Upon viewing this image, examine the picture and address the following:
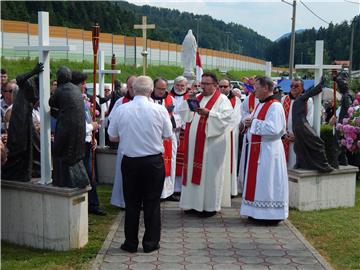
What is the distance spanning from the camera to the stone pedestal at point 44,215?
5.83 metres

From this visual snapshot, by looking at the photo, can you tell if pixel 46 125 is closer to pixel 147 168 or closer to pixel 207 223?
pixel 147 168

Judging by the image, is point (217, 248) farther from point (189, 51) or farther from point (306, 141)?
point (189, 51)

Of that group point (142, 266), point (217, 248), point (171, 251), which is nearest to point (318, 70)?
point (217, 248)

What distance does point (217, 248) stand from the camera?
241 inches

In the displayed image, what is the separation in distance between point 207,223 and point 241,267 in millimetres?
1810

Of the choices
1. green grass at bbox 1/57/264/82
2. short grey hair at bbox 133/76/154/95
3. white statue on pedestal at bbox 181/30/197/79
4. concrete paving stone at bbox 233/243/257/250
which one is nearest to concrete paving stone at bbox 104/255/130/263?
concrete paving stone at bbox 233/243/257/250

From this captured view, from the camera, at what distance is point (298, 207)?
812 centimetres

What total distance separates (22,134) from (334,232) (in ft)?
13.1

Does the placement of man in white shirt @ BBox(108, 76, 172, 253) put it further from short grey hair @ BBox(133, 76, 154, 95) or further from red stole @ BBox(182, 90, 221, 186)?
red stole @ BBox(182, 90, 221, 186)

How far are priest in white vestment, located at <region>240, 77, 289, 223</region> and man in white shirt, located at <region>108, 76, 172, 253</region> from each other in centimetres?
171

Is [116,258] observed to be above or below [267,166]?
below

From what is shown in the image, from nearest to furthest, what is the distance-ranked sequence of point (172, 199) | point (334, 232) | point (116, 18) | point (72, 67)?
point (334, 232) → point (172, 199) → point (72, 67) → point (116, 18)

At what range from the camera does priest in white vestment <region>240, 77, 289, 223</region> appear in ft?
23.2

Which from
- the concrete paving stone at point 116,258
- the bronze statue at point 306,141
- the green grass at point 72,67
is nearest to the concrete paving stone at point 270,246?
the concrete paving stone at point 116,258
